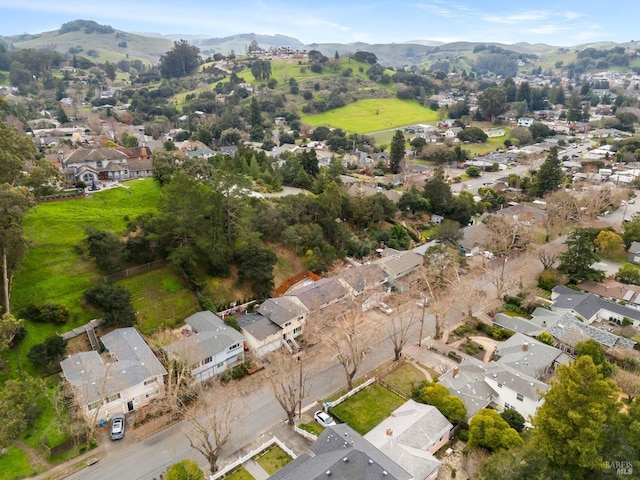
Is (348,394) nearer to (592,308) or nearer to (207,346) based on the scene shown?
(207,346)

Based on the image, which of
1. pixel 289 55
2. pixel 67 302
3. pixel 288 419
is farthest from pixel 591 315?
pixel 289 55

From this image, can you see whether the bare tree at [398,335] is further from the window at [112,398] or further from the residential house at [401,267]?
the window at [112,398]

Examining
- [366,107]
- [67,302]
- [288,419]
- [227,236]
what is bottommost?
[288,419]

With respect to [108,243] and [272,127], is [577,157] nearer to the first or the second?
[272,127]

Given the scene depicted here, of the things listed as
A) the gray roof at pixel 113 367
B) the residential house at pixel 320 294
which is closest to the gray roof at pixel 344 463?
the gray roof at pixel 113 367

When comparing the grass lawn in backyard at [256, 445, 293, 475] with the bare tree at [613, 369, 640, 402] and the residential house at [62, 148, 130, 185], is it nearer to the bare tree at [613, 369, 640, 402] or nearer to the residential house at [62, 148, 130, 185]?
the bare tree at [613, 369, 640, 402]

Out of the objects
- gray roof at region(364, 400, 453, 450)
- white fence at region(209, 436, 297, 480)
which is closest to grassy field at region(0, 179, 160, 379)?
white fence at region(209, 436, 297, 480)
